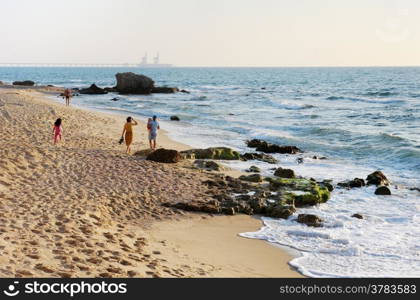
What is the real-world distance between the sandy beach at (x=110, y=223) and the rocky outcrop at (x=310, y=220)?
1034 millimetres

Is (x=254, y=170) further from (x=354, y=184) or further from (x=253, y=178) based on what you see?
(x=354, y=184)

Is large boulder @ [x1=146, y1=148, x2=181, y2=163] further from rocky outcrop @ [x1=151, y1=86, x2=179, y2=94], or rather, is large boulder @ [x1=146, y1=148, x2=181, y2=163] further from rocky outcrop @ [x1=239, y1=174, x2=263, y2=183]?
rocky outcrop @ [x1=151, y1=86, x2=179, y2=94]

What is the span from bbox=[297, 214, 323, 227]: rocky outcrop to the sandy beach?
1034 millimetres

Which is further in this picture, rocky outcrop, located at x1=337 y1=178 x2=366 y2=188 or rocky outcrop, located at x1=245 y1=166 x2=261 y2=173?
rocky outcrop, located at x1=245 y1=166 x2=261 y2=173

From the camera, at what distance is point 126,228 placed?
10297mm

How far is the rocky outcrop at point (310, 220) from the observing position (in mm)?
11547

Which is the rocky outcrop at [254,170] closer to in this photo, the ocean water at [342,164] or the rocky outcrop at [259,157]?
the ocean water at [342,164]

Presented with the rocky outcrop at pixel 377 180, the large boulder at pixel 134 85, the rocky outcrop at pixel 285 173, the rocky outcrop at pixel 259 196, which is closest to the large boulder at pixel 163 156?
the rocky outcrop at pixel 259 196

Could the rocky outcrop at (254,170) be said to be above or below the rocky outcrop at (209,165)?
below

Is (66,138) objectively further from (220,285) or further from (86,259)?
(220,285)

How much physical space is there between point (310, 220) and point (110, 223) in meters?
4.62

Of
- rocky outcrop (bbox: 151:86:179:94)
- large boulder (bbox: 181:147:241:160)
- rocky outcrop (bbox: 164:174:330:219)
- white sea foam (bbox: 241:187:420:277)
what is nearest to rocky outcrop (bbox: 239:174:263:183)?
rocky outcrop (bbox: 164:174:330:219)

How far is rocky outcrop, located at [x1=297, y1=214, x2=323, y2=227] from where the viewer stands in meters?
11.5

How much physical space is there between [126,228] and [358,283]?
4.97 m
